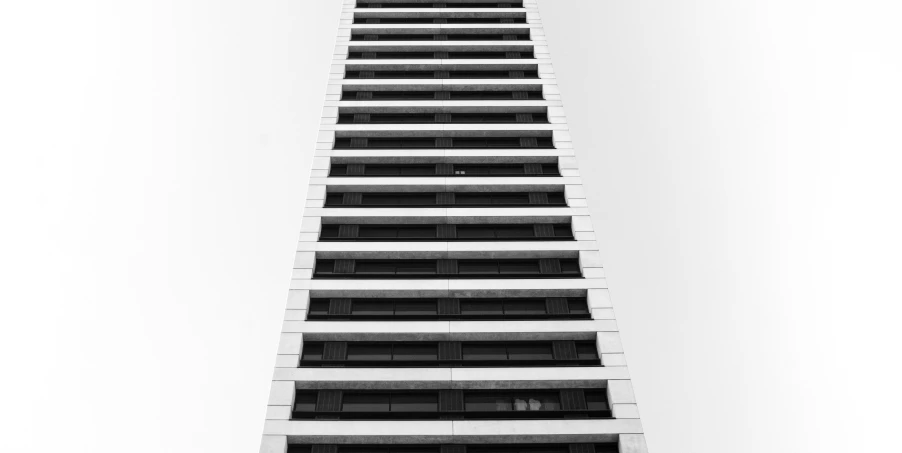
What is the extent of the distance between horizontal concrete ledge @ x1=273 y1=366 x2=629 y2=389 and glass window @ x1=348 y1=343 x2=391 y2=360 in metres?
1.35

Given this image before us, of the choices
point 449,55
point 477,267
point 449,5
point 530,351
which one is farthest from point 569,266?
point 449,5

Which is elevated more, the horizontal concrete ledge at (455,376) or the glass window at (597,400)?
the horizontal concrete ledge at (455,376)

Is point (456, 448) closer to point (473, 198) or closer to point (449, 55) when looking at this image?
point (473, 198)

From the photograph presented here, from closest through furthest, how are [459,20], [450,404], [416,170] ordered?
[450,404], [416,170], [459,20]

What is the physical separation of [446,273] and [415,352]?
5059mm

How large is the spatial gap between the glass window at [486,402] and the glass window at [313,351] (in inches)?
277

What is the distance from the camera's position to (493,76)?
52.7 metres

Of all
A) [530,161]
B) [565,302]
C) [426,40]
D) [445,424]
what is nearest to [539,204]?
[530,161]

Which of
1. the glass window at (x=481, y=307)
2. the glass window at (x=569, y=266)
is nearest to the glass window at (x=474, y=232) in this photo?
the glass window at (x=569, y=266)

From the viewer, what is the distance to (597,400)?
34250 millimetres

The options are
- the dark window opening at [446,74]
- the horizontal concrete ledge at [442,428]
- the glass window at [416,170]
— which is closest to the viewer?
the horizontal concrete ledge at [442,428]

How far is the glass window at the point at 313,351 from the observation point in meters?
35.5

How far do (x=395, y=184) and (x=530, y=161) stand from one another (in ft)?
27.0

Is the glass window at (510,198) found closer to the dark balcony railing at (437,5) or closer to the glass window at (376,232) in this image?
the glass window at (376,232)
